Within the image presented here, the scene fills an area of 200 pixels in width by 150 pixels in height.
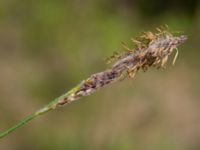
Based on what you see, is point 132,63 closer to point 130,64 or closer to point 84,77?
point 130,64

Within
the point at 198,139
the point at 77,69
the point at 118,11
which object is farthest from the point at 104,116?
the point at 118,11

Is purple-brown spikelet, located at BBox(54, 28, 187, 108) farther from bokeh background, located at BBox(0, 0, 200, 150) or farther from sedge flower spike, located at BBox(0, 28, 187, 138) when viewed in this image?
bokeh background, located at BBox(0, 0, 200, 150)

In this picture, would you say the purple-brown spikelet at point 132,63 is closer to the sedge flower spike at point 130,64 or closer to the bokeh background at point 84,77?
the sedge flower spike at point 130,64

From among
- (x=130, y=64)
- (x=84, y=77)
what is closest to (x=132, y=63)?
(x=130, y=64)

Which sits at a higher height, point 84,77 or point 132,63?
point 84,77

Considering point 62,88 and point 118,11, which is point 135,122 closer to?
point 62,88

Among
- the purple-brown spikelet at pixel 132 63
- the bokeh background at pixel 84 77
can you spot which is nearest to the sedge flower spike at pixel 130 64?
the purple-brown spikelet at pixel 132 63
